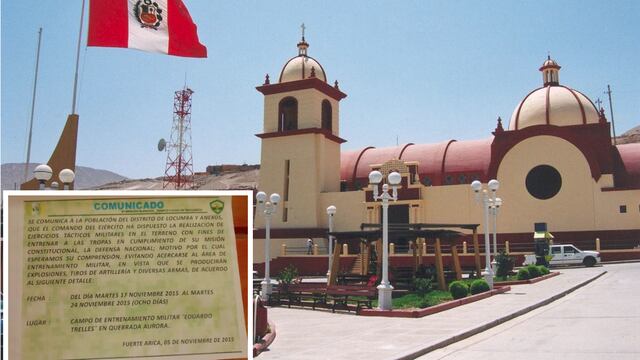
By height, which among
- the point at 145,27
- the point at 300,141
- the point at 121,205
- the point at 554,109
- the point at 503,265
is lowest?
the point at 503,265

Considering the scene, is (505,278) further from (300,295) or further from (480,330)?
(480,330)

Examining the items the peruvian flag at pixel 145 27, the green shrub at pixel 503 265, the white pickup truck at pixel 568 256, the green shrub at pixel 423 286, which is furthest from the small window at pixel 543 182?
the peruvian flag at pixel 145 27

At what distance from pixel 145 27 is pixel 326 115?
103 ft

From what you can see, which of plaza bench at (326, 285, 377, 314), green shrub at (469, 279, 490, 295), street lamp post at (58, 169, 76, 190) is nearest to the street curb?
green shrub at (469, 279, 490, 295)

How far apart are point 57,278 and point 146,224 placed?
672 millimetres

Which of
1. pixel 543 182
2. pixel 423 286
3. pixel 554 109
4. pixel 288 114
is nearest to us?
pixel 423 286

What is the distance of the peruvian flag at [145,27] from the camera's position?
8.45 m

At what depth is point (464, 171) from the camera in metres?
38.6

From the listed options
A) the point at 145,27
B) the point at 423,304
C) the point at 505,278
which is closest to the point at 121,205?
the point at 145,27

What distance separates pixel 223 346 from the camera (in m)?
4.12

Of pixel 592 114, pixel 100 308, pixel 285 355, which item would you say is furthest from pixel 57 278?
pixel 592 114

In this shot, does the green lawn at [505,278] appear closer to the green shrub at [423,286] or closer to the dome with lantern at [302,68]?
the green shrub at [423,286]

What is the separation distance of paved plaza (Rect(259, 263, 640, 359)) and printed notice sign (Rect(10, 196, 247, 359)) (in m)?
4.69

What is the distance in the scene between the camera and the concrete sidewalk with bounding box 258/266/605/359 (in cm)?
894
